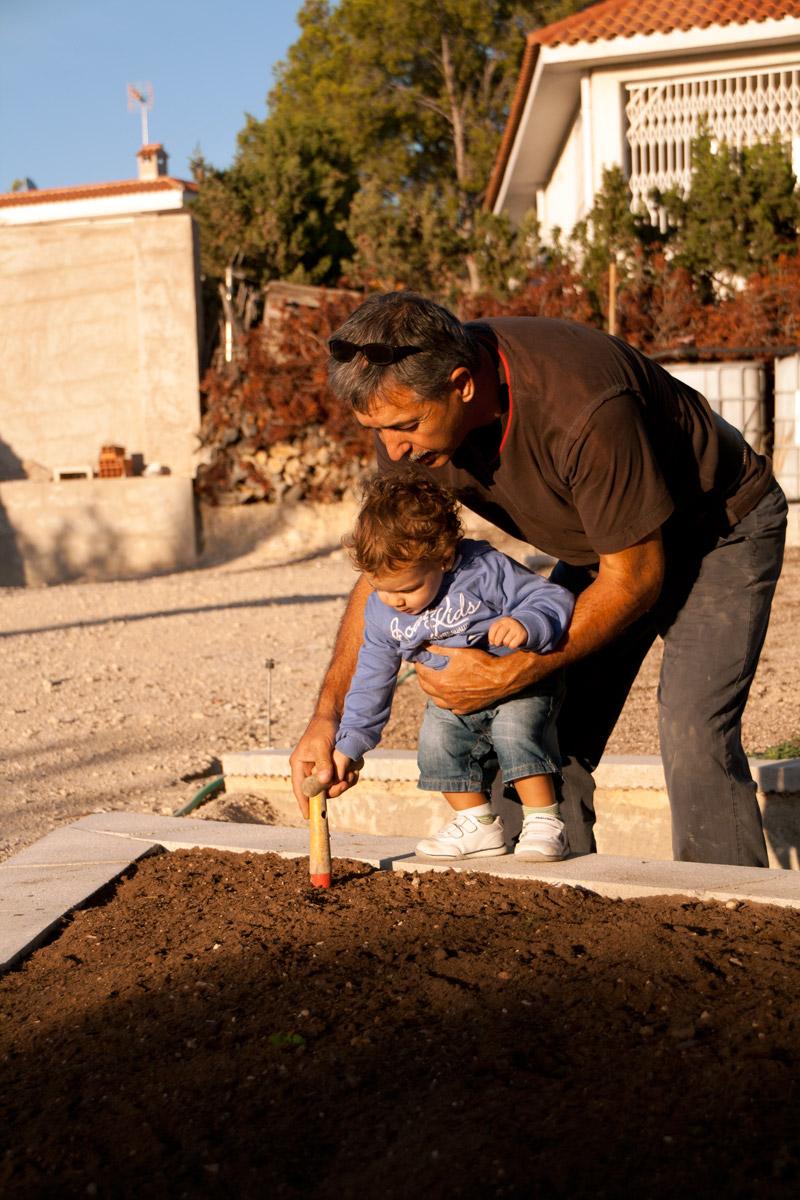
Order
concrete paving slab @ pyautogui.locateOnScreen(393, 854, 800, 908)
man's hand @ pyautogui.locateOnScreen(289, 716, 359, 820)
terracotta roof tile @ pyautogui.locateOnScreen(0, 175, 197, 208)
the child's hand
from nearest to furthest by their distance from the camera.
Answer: concrete paving slab @ pyautogui.locateOnScreen(393, 854, 800, 908) → the child's hand → man's hand @ pyautogui.locateOnScreen(289, 716, 359, 820) → terracotta roof tile @ pyautogui.locateOnScreen(0, 175, 197, 208)

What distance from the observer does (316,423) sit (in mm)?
16438

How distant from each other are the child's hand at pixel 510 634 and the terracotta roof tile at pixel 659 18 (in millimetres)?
13542

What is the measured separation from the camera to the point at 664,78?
15.6 metres

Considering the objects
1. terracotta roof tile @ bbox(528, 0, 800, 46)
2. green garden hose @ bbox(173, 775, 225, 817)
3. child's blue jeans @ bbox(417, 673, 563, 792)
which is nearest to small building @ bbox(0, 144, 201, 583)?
terracotta roof tile @ bbox(528, 0, 800, 46)

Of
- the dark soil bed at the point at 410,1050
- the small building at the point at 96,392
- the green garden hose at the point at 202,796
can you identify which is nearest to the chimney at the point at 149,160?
the small building at the point at 96,392

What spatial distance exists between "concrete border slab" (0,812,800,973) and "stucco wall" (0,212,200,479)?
13951 mm

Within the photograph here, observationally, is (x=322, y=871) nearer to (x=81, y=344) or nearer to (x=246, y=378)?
(x=246, y=378)

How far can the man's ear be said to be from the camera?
2.89 metres

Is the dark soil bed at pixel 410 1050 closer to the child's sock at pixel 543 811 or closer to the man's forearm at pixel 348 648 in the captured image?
the child's sock at pixel 543 811

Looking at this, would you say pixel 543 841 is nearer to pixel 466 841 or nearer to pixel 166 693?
pixel 466 841

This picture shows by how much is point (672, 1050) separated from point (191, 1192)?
0.78 m

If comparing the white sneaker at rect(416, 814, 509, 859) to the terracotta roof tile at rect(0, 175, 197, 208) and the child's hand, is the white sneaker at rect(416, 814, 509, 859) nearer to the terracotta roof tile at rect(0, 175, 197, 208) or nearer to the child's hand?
the child's hand

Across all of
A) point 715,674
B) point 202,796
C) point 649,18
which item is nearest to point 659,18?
point 649,18

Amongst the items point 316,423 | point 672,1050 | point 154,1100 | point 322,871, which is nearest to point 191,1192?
point 154,1100
